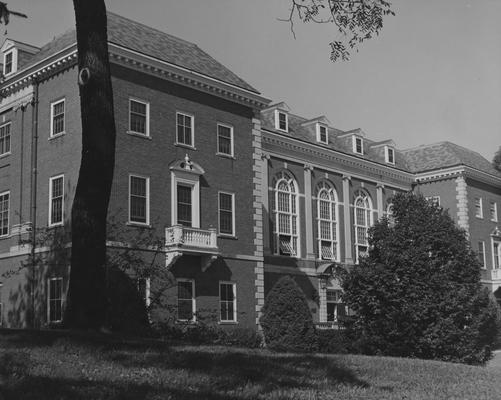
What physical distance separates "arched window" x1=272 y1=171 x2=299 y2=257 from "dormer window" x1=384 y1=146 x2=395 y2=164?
473 inches

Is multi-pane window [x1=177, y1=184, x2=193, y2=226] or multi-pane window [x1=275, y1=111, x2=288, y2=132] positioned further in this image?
multi-pane window [x1=275, y1=111, x2=288, y2=132]

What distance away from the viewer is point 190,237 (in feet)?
106

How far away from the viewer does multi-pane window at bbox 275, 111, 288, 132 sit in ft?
147

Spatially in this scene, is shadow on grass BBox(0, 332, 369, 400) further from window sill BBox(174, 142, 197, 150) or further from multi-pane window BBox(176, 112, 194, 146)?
multi-pane window BBox(176, 112, 194, 146)

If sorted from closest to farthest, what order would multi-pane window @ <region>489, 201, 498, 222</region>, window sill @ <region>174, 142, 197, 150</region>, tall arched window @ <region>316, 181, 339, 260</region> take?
window sill @ <region>174, 142, 197, 150</region>
tall arched window @ <region>316, 181, 339, 260</region>
multi-pane window @ <region>489, 201, 498, 222</region>

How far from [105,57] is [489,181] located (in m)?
46.6

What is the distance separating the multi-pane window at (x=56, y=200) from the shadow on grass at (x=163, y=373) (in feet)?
56.5

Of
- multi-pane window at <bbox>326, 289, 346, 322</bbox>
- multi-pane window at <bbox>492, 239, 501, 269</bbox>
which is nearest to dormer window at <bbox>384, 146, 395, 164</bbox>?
multi-pane window at <bbox>492, 239, 501, 269</bbox>

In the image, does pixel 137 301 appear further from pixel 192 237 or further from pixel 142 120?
pixel 142 120

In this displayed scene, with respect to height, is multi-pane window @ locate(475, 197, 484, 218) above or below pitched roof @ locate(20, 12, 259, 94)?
below

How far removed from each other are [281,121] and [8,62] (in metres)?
16.6

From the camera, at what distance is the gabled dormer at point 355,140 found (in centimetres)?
5131

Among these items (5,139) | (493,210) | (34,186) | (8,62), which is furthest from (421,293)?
(493,210)

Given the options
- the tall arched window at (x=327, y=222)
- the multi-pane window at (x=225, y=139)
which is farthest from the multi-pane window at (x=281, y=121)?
the multi-pane window at (x=225, y=139)
